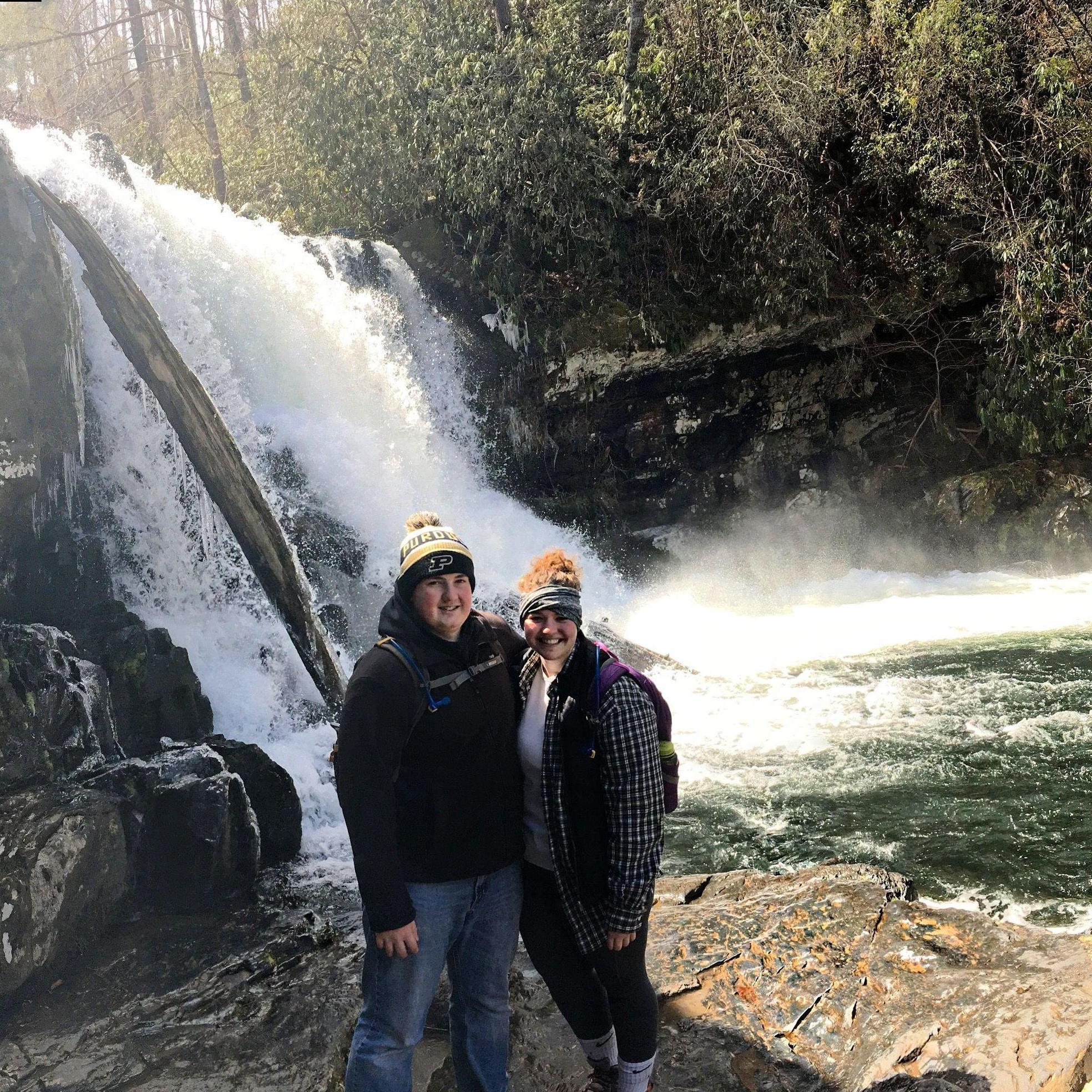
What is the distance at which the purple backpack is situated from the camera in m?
2.39

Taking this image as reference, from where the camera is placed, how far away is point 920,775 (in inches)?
235

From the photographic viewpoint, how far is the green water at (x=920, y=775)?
4.81 metres

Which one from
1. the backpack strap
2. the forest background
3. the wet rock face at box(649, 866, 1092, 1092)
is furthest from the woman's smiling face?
the forest background

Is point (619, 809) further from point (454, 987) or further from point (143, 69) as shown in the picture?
point (143, 69)

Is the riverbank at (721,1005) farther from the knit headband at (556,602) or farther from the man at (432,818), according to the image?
the knit headband at (556,602)

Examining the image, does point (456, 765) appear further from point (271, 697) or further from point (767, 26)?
point (767, 26)

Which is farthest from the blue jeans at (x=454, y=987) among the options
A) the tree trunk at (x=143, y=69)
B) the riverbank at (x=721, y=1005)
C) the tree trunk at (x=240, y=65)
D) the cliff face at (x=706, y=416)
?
the tree trunk at (x=143, y=69)

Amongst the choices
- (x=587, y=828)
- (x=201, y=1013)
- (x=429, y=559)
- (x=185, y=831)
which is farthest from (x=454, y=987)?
(x=185, y=831)

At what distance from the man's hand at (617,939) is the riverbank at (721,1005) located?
2.63 feet

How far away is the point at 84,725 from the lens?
5.87 m

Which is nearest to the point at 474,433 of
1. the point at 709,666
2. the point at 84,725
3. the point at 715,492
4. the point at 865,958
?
the point at 715,492

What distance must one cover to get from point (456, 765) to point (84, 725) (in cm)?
446

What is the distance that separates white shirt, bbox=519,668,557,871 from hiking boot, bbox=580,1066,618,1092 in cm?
65

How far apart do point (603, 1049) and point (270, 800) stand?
3.65 meters
